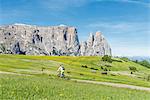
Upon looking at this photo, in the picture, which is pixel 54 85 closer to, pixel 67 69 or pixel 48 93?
pixel 48 93

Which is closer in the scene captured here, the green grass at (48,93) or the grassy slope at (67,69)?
the green grass at (48,93)

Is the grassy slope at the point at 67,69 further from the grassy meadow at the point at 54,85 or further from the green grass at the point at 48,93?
the green grass at the point at 48,93

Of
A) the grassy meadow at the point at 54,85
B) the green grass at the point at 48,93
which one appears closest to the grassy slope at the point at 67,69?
the grassy meadow at the point at 54,85

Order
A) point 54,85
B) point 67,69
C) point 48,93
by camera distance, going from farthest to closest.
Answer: point 67,69 → point 54,85 → point 48,93

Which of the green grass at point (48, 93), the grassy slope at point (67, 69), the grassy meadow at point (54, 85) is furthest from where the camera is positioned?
the grassy slope at point (67, 69)

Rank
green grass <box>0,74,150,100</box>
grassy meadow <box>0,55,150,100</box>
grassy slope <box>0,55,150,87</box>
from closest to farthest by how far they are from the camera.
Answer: green grass <box>0,74,150,100</box> < grassy meadow <box>0,55,150,100</box> < grassy slope <box>0,55,150,87</box>

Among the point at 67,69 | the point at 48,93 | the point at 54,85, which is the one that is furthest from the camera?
the point at 67,69

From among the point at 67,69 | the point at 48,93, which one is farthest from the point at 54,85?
the point at 67,69

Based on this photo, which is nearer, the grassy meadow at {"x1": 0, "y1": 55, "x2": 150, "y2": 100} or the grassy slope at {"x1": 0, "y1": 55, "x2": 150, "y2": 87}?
the grassy meadow at {"x1": 0, "y1": 55, "x2": 150, "y2": 100}

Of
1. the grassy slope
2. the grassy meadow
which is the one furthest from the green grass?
the grassy slope

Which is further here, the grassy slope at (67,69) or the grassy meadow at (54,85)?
the grassy slope at (67,69)

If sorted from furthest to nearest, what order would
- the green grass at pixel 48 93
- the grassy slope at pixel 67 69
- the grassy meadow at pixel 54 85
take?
the grassy slope at pixel 67 69 < the grassy meadow at pixel 54 85 < the green grass at pixel 48 93

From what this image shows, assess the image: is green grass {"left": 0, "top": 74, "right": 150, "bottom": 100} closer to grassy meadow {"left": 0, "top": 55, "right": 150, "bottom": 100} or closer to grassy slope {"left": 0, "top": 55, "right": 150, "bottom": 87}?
grassy meadow {"left": 0, "top": 55, "right": 150, "bottom": 100}

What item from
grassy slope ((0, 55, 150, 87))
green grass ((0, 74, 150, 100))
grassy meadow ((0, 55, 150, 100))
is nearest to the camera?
green grass ((0, 74, 150, 100))
